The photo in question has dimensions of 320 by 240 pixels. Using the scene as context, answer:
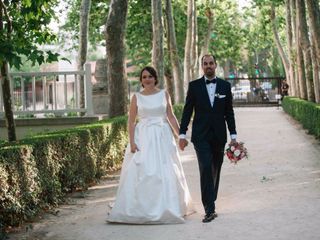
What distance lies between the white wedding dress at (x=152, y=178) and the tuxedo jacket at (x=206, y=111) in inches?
16.7

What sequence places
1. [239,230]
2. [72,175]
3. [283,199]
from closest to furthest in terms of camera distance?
1. [239,230]
2. [283,199]
3. [72,175]

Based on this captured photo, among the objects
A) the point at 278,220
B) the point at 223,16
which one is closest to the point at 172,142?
the point at 278,220

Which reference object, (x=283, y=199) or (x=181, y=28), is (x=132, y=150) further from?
(x=181, y=28)

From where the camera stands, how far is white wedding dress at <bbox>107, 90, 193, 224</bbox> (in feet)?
26.5

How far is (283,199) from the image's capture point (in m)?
9.49

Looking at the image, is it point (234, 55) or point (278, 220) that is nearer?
point (278, 220)

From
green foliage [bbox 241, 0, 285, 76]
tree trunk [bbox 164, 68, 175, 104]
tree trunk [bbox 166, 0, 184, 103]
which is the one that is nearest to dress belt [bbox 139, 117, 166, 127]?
tree trunk [bbox 164, 68, 175, 104]

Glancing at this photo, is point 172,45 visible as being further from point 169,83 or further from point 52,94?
point 52,94

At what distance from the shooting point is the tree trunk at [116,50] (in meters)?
15.8

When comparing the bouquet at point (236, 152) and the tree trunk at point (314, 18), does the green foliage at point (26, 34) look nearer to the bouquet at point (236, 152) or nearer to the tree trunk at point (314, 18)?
the bouquet at point (236, 152)

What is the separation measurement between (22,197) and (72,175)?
2518 millimetres

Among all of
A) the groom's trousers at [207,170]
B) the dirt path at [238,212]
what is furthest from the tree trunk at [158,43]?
the groom's trousers at [207,170]

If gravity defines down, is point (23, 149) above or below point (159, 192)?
above

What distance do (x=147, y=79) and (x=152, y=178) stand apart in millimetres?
1247
